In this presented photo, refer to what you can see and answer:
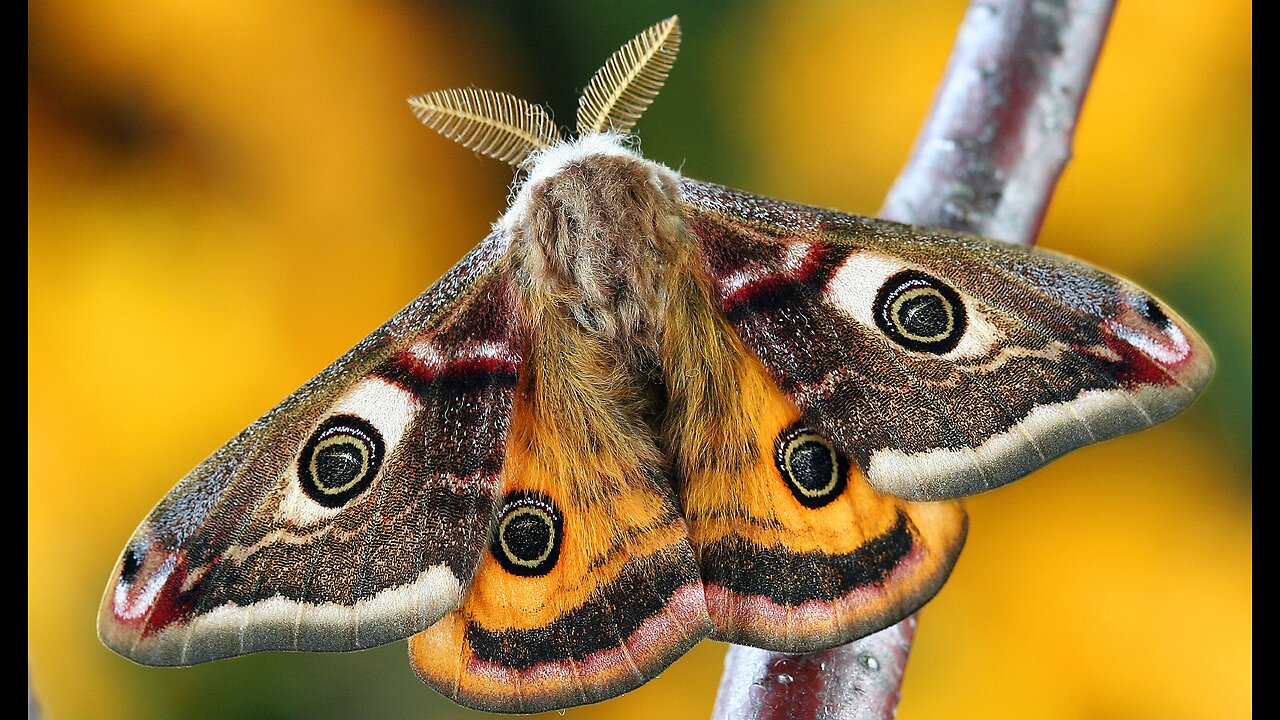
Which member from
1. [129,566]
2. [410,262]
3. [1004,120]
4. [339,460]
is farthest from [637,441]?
[410,262]

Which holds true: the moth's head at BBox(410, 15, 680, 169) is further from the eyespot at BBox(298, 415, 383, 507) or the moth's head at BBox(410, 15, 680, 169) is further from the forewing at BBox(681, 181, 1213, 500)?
the eyespot at BBox(298, 415, 383, 507)

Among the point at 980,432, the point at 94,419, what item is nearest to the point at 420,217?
the point at 94,419

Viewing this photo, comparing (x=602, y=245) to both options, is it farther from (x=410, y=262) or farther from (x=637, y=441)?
(x=410, y=262)

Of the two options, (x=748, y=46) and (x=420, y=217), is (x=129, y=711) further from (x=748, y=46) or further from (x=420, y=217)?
(x=748, y=46)

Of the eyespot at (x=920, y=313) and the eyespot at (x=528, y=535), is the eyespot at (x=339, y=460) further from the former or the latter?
the eyespot at (x=920, y=313)

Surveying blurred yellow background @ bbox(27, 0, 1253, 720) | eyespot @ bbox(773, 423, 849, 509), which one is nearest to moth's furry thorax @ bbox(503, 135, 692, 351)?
eyespot @ bbox(773, 423, 849, 509)

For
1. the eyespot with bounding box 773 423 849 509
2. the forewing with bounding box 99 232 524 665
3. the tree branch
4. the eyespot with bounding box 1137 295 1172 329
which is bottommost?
the forewing with bounding box 99 232 524 665

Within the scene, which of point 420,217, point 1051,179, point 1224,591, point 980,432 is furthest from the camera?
point 420,217
